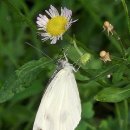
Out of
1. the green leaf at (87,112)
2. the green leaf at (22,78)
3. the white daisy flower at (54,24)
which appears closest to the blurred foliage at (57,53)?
the green leaf at (87,112)

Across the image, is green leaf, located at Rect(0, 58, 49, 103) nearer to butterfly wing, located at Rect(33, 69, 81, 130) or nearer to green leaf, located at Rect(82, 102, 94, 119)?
butterfly wing, located at Rect(33, 69, 81, 130)

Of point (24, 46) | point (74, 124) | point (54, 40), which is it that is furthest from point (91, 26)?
point (74, 124)

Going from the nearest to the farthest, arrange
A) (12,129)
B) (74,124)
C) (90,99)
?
1. (74,124)
2. (90,99)
3. (12,129)

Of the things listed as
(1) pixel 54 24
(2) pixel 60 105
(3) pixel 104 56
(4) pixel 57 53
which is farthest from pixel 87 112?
(3) pixel 104 56

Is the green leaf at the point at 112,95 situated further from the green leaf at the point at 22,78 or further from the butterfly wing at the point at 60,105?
the green leaf at the point at 22,78

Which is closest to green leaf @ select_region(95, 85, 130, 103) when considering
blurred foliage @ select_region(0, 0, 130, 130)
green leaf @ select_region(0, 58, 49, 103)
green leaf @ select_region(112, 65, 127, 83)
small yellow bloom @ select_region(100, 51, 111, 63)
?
green leaf @ select_region(112, 65, 127, 83)

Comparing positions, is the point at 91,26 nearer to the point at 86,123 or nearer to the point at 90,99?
the point at 90,99
